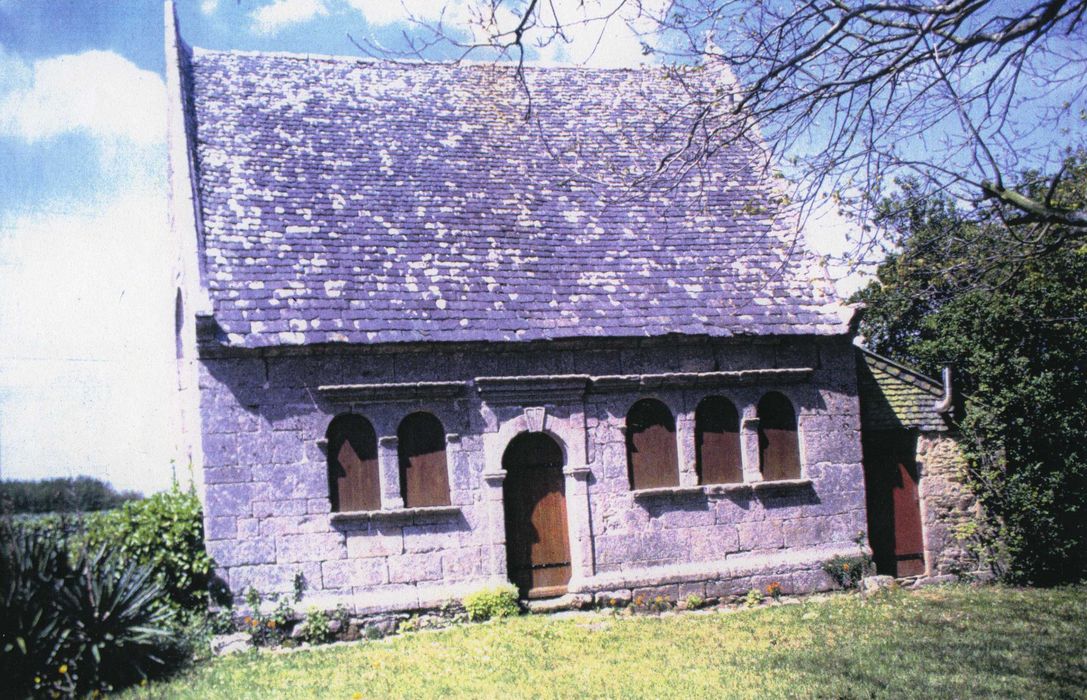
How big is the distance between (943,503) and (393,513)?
27.8ft

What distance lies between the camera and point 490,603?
11.3 meters

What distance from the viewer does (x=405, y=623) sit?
11.1 meters

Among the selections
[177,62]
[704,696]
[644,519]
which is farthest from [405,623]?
[177,62]

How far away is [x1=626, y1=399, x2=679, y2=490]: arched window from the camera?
40.9 feet

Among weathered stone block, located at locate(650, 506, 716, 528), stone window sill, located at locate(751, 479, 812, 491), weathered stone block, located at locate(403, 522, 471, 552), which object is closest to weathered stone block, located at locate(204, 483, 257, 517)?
weathered stone block, located at locate(403, 522, 471, 552)

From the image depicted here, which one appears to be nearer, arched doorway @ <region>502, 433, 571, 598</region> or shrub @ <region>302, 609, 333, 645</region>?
shrub @ <region>302, 609, 333, 645</region>

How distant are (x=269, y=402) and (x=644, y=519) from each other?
17.0ft

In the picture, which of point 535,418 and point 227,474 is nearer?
point 227,474

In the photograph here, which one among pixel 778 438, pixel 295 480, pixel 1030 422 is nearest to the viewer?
pixel 295 480

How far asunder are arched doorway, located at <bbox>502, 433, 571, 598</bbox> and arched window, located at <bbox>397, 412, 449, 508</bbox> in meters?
0.90

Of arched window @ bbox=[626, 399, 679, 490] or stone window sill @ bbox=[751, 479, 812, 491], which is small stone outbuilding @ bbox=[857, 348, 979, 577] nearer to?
stone window sill @ bbox=[751, 479, 812, 491]

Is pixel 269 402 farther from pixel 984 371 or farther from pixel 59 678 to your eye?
pixel 984 371

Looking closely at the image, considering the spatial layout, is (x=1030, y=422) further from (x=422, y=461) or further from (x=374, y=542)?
(x=374, y=542)

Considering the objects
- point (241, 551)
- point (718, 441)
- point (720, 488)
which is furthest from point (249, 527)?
point (718, 441)
